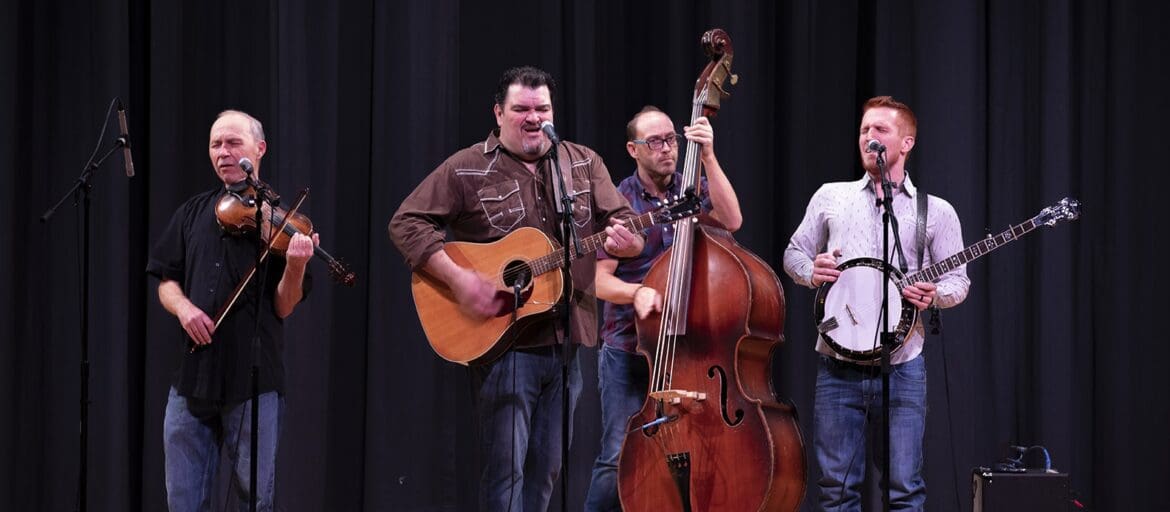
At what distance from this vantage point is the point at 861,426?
4.11m

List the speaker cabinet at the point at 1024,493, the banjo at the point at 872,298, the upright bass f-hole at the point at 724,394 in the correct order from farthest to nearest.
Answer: the speaker cabinet at the point at 1024,493 → the banjo at the point at 872,298 → the upright bass f-hole at the point at 724,394

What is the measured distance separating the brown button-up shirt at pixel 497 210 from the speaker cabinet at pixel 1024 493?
194cm

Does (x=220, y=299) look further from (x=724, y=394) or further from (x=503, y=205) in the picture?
(x=724, y=394)

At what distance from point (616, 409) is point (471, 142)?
1.85 meters

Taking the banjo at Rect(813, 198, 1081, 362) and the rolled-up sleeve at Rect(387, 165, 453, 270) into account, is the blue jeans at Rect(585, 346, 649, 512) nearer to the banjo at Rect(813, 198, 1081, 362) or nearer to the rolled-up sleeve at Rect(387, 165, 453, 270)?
the banjo at Rect(813, 198, 1081, 362)

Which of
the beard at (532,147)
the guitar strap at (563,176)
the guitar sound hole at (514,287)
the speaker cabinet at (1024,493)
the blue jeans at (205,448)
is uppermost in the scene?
the beard at (532,147)

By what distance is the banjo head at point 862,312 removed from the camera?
4.02m

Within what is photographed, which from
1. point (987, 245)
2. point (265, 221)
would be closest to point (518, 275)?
point (265, 221)

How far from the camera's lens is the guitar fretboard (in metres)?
4.02

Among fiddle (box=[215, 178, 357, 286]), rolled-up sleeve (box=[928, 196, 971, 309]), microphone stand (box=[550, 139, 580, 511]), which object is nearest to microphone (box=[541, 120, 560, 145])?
microphone stand (box=[550, 139, 580, 511])

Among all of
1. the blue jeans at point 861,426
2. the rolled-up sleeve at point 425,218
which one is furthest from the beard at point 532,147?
the blue jeans at point 861,426

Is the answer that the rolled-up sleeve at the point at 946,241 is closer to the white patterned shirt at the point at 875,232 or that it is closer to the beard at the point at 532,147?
the white patterned shirt at the point at 875,232

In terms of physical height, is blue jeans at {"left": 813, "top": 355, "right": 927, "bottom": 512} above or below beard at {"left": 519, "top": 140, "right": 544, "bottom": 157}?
below

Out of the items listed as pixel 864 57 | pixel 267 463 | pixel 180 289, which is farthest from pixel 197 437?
pixel 864 57
